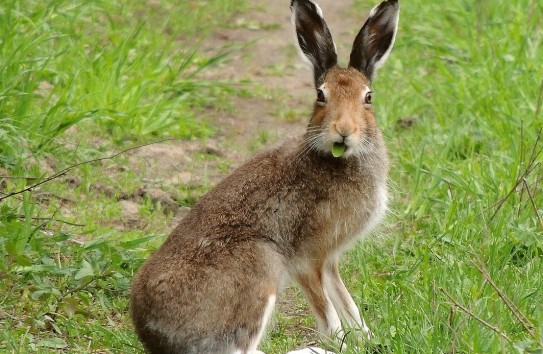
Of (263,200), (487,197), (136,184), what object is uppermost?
(263,200)

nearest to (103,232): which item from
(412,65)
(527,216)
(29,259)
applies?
(29,259)

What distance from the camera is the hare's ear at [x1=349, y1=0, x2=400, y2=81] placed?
18.4 ft

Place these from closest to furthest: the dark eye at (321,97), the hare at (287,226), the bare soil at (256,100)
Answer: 1. the hare at (287,226)
2. the dark eye at (321,97)
3. the bare soil at (256,100)

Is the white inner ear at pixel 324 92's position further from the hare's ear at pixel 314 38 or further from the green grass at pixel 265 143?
the green grass at pixel 265 143

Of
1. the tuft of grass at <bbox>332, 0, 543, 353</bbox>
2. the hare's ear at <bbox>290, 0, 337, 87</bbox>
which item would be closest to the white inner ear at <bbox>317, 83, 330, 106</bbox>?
the hare's ear at <bbox>290, 0, 337, 87</bbox>

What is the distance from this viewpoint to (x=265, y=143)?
26.4 feet

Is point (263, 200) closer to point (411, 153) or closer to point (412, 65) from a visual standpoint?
point (411, 153)

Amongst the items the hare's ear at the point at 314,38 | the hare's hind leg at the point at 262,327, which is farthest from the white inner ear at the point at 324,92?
the hare's hind leg at the point at 262,327

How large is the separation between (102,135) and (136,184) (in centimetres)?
67

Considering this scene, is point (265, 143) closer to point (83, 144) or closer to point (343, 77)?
point (83, 144)

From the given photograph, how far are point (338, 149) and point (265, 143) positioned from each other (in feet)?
9.27

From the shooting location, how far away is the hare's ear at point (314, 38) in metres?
5.57

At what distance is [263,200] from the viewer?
5.18m

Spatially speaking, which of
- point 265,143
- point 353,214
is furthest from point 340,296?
point 265,143
